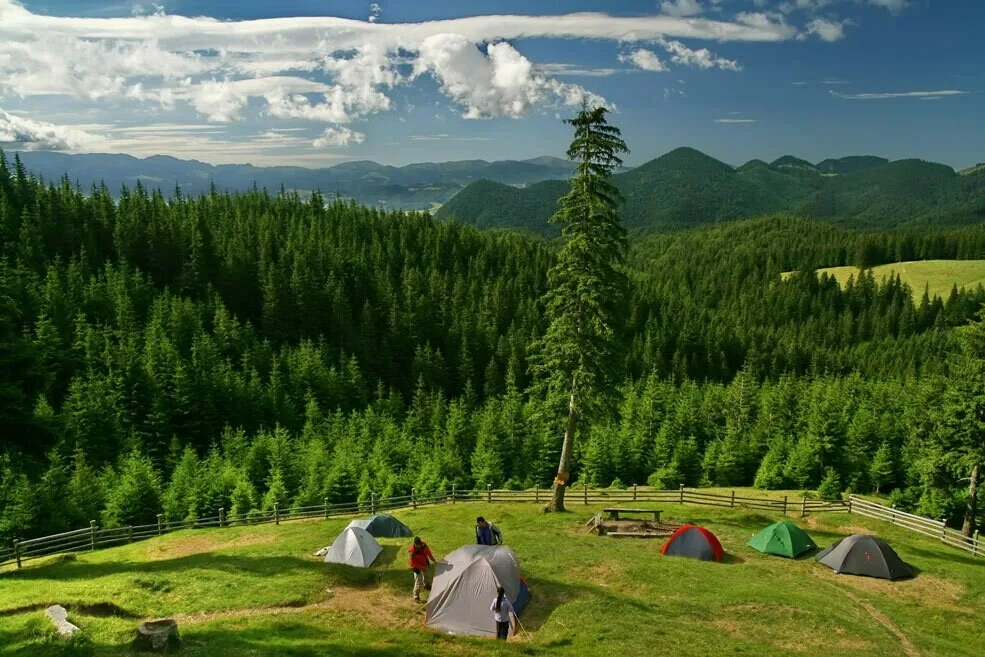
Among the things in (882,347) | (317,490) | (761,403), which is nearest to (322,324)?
(317,490)

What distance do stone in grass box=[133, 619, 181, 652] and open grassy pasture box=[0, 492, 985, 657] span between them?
52 cm

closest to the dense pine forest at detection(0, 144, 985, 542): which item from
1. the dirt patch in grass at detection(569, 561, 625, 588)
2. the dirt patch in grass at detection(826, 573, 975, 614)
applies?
the dirt patch in grass at detection(569, 561, 625, 588)

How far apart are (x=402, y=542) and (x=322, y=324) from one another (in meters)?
93.1

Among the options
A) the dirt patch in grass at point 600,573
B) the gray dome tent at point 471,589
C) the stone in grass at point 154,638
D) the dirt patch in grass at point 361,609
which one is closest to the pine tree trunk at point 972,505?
the dirt patch in grass at point 600,573

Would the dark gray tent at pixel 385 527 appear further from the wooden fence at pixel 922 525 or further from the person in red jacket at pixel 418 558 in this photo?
the wooden fence at pixel 922 525

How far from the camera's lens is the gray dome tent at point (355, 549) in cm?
2284

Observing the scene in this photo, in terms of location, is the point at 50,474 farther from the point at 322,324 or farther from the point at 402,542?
the point at 322,324

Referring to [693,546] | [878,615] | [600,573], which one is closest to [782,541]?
[693,546]

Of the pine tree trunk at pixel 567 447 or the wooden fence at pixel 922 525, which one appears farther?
the pine tree trunk at pixel 567 447

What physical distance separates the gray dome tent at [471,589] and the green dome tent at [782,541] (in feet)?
46.9

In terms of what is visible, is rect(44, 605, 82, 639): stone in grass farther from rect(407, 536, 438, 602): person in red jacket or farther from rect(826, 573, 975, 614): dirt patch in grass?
rect(826, 573, 975, 614): dirt patch in grass

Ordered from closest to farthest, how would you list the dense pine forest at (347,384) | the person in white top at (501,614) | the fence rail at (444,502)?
1. the person in white top at (501,614)
2. the fence rail at (444,502)
3. the dense pine forest at (347,384)

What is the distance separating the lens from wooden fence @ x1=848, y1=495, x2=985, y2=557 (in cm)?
3044

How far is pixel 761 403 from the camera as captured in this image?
8100 centimetres
